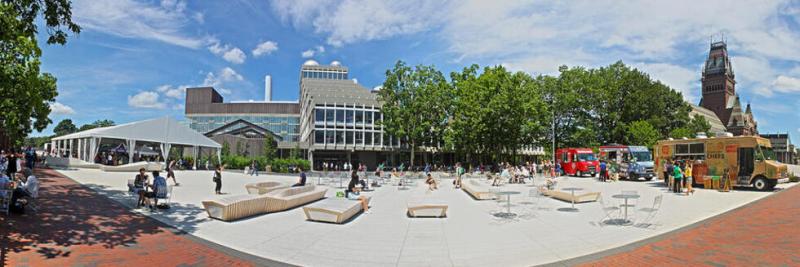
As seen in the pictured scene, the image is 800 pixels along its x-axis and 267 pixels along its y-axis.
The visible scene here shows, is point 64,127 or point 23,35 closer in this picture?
point 23,35

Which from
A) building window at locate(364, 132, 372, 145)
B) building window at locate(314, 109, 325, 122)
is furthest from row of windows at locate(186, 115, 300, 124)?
building window at locate(364, 132, 372, 145)

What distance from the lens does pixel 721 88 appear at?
116 m

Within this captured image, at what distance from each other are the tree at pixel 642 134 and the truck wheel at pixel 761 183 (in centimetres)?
2759

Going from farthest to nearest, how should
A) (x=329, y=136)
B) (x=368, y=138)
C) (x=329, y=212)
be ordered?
1. (x=368, y=138)
2. (x=329, y=136)
3. (x=329, y=212)

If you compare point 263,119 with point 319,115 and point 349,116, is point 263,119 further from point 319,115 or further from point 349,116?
point 349,116

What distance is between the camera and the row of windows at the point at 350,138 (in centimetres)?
5203

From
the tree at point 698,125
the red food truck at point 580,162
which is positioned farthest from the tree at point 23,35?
the tree at point 698,125

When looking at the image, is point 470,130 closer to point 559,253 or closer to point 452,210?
point 452,210

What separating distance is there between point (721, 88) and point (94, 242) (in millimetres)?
142388

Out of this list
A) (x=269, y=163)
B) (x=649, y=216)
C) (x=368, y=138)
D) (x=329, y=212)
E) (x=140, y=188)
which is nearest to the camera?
(x=329, y=212)

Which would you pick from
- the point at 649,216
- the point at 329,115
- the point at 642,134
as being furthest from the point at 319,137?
the point at 649,216

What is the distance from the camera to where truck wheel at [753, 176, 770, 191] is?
18734mm

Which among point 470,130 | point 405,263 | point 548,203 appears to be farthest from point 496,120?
point 405,263

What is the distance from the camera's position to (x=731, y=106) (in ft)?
379
